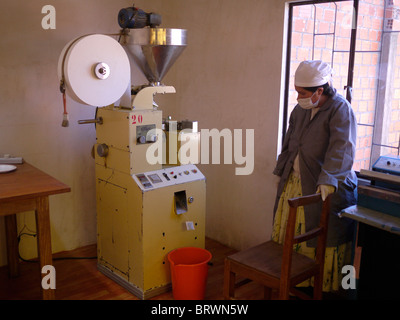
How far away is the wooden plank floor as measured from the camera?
8.97 ft

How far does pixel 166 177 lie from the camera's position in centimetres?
271

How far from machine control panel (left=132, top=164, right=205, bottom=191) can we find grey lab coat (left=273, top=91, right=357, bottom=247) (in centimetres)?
64

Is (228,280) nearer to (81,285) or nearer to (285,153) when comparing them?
(285,153)

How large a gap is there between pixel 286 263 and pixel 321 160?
2.17 ft

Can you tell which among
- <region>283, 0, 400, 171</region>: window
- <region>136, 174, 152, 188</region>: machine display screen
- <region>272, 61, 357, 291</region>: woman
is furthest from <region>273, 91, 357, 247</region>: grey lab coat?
<region>136, 174, 152, 188</region>: machine display screen

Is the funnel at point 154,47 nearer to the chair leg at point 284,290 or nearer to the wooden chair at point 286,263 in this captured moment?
the wooden chair at point 286,263

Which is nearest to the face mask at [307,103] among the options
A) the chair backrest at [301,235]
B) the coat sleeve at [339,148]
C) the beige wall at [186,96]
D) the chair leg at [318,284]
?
the coat sleeve at [339,148]

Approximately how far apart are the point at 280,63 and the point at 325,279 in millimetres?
1441

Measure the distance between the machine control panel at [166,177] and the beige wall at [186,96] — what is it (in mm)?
593

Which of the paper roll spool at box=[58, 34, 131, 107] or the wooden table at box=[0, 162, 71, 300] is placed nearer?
the wooden table at box=[0, 162, 71, 300]

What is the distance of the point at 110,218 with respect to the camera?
287 centimetres

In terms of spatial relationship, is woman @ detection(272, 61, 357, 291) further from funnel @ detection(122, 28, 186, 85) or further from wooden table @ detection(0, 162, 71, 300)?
wooden table @ detection(0, 162, 71, 300)

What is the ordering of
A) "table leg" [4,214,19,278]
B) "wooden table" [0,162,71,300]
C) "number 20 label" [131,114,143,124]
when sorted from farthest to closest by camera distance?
"table leg" [4,214,19,278]
"number 20 label" [131,114,143,124]
"wooden table" [0,162,71,300]
